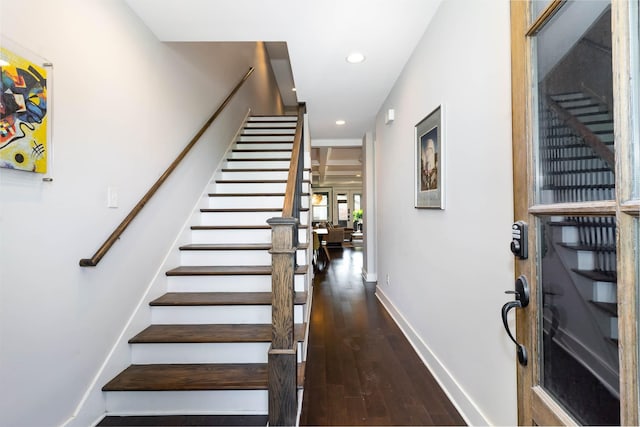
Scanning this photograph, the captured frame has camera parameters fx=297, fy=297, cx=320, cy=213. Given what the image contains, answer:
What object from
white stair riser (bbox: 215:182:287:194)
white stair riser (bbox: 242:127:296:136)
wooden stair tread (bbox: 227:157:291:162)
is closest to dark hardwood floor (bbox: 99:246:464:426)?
white stair riser (bbox: 215:182:287:194)

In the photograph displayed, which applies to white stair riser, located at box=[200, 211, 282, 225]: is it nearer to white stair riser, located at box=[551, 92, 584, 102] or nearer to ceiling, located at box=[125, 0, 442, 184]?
ceiling, located at box=[125, 0, 442, 184]

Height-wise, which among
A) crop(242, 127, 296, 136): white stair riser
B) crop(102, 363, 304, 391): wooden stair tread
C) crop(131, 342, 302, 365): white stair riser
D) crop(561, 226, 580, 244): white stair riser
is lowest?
crop(102, 363, 304, 391): wooden stair tread

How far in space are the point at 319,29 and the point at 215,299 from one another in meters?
2.17

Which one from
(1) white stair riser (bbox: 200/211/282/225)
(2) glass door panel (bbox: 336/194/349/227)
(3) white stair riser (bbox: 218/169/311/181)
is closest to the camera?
(1) white stair riser (bbox: 200/211/282/225)

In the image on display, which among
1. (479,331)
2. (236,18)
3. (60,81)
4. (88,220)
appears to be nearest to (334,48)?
(236,18)

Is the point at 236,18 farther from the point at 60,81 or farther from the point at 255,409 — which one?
the point at 255,409

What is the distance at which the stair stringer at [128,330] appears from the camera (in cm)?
166

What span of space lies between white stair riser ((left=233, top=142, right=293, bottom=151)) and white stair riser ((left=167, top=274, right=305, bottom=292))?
2574 mm

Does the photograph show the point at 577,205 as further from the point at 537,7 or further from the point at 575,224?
the point at 537,7

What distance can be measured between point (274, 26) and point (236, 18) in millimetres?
268

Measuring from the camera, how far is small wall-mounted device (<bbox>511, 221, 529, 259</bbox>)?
2.84 feet

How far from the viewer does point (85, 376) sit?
163 cm

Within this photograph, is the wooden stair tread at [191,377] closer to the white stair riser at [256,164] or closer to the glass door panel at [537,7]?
the glass door panel at [537,7]

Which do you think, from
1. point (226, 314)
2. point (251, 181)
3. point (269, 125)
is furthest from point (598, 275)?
point (269, 125)
